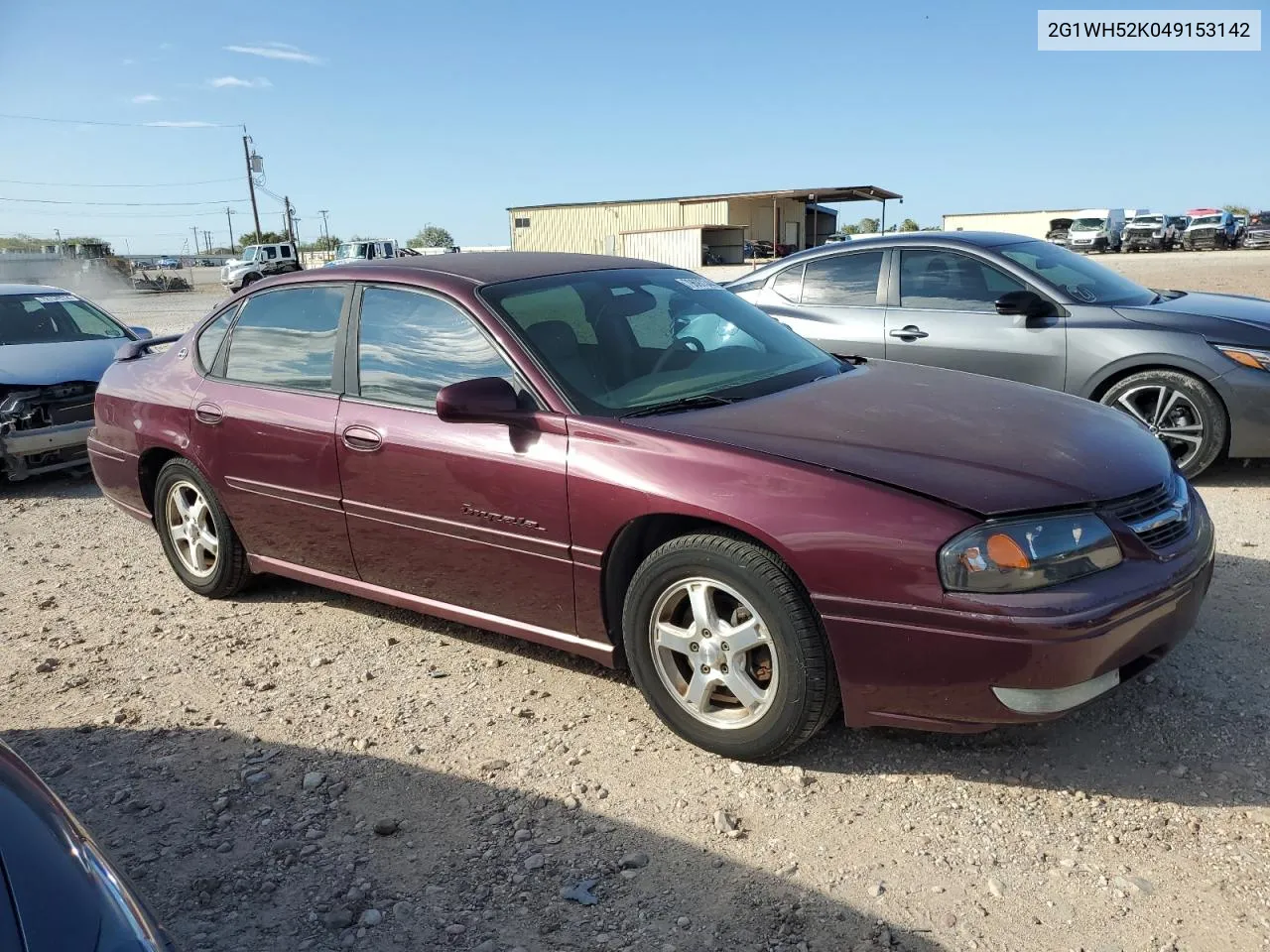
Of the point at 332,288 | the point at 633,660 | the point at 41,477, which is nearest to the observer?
the point at 633,660

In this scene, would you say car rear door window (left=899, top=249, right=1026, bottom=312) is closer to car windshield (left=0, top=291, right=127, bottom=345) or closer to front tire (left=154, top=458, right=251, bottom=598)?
front tire (left=154, top=458, right=251, bottom=598)

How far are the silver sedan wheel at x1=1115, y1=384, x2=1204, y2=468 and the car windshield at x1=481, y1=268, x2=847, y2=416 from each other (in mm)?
2806

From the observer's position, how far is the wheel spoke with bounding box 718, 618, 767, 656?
9.64ft

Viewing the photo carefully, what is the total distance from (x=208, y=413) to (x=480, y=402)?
181cm

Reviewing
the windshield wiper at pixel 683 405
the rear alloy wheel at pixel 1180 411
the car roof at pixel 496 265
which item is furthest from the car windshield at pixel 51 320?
the rear alloy wheel at pixel 1180 411

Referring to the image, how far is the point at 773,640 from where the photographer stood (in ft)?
9.46

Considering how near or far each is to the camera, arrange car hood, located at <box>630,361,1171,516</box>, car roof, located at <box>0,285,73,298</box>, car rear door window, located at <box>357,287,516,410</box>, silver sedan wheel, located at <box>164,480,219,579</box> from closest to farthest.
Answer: car hood, located at <box>630,361,1171,516</box>
car rear door window, located at <box>357,287,516,410</box>
silver sedan wheel, located at <box>164,480,219,579</box>
car roof, located at <box>0,285,73,298</box>

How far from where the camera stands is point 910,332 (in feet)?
21.8

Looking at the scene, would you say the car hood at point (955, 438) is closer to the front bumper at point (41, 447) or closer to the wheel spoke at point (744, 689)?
the wheel spoke at point (744, 689)

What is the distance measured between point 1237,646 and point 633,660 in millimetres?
2265

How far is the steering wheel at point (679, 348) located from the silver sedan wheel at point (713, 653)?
38.7 inches

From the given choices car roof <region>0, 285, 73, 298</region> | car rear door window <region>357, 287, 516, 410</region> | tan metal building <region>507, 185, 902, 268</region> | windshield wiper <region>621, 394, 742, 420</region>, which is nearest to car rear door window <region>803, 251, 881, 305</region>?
windshield wiper <region>621, 394, 742, 420</region>

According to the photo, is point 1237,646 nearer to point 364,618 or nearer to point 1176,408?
point 1176,408

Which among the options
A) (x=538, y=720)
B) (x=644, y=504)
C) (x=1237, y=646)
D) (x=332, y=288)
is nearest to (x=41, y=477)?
(x=332, y=288)
